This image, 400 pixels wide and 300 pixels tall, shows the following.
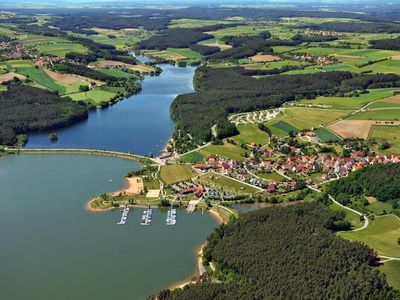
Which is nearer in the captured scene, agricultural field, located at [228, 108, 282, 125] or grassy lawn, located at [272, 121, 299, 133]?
grassy lawn, located at [272, 121, 299, 133]

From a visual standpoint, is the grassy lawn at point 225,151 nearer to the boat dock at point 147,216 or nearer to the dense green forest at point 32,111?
the boat dock at point 147,216

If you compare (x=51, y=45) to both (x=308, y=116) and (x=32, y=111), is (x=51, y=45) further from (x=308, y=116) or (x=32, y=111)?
(x=308, y=116)

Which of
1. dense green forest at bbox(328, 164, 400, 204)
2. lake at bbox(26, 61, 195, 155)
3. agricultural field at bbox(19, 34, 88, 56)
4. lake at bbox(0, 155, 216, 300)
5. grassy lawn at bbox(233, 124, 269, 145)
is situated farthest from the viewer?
agricultural field at bbox(19, 34, 88, 56)

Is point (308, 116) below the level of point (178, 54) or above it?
above

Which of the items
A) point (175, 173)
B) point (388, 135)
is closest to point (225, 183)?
point (175, 173)

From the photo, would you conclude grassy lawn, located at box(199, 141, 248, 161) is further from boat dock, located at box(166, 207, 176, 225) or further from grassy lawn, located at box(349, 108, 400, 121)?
grassy lawn, located at box(349, 108, 400, 121)

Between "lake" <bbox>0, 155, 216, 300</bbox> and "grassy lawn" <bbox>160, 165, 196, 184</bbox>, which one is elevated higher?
"grassy lawn" <bbox>160, 165, 196, 184</bbox>

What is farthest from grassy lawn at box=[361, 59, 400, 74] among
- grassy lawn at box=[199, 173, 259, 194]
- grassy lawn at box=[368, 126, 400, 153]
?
grassy lawn at box=[199, 173, 259, 194]
